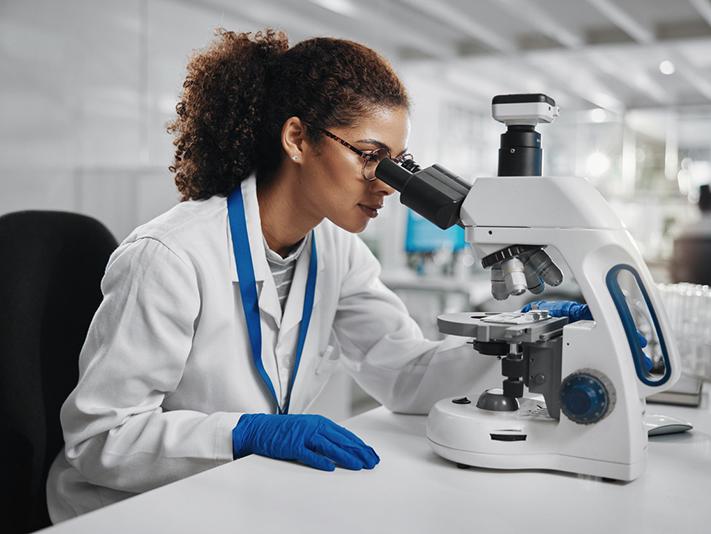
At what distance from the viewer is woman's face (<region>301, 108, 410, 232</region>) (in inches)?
50.2

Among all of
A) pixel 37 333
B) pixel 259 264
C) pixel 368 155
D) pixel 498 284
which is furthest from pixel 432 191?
pixel 37 333

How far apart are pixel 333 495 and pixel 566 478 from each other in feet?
1.07

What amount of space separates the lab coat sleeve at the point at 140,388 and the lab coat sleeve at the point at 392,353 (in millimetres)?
406

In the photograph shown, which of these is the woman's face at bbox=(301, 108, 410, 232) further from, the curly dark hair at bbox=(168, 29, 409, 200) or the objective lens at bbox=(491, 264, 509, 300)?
the objective lens at bbox=(491, 264, 509, 300)

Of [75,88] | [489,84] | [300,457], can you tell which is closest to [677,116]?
[489,84]

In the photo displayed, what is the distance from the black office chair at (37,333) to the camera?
4.05 feet

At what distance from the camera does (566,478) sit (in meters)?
0.98

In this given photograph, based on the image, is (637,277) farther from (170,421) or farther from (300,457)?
(170,421)

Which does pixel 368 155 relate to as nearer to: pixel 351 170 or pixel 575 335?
pixel 351 170

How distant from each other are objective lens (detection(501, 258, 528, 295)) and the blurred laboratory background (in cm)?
20

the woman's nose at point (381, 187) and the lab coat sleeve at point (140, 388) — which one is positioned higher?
the woman's nose at point (381, 187)

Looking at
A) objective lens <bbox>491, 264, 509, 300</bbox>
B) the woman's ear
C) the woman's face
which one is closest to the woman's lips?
the woman's face

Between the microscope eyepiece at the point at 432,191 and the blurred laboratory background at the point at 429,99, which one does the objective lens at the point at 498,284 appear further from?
the blurred laboratory background at the point at 429,99

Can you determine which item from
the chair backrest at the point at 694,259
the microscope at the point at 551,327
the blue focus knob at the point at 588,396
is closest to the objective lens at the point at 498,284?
the microscope at the point at 551,327
